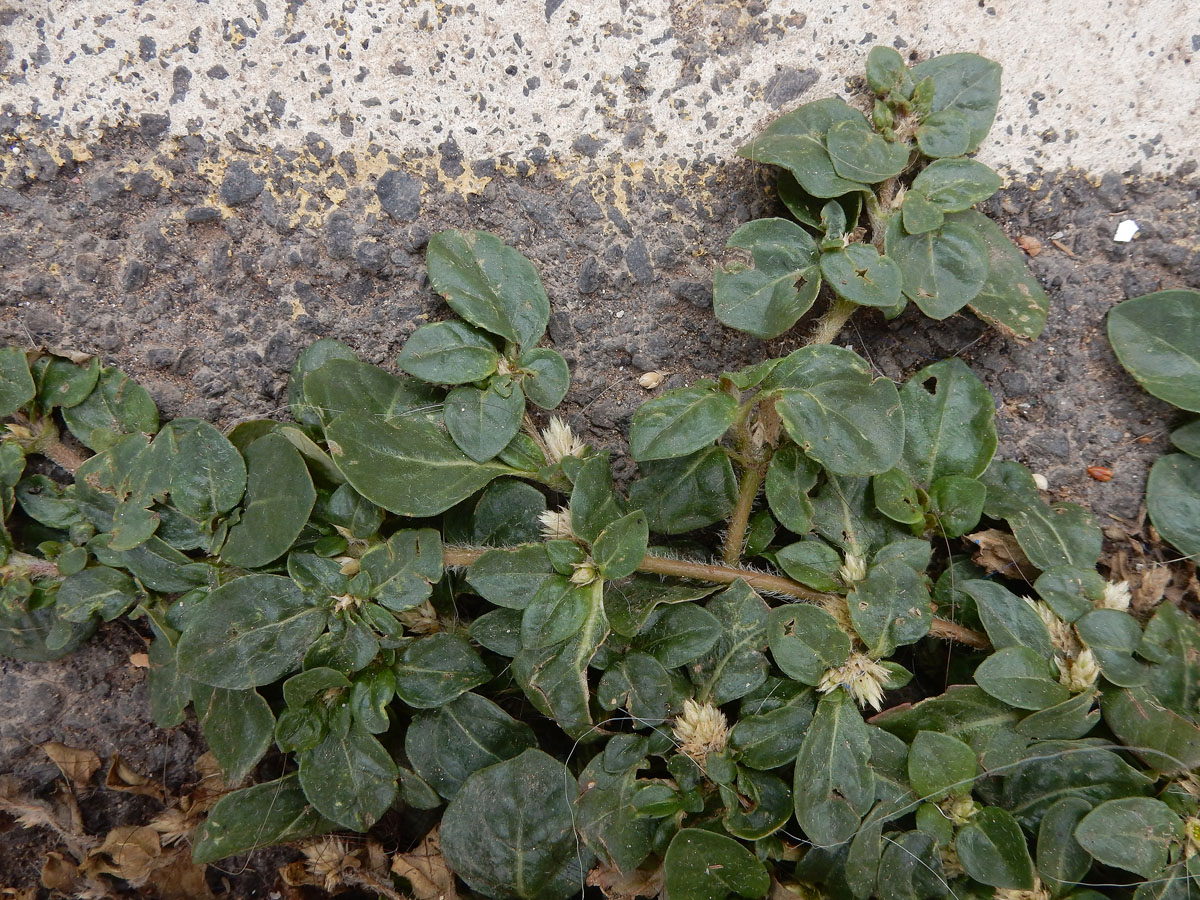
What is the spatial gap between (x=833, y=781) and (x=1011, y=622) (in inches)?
16.4

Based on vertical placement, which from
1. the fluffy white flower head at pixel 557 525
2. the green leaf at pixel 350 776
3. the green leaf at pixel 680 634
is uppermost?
the fluffy white flower head at pixel 557 525

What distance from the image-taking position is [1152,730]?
1485mm

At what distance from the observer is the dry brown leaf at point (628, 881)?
1.54m

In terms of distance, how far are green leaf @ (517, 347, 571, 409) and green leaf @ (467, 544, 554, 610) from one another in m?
0.27

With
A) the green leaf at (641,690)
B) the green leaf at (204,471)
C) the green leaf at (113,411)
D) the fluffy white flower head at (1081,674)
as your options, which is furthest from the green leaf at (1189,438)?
the green leaf at (113,411)

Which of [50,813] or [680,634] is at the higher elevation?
[680,634]

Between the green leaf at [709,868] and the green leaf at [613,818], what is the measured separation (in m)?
0.06

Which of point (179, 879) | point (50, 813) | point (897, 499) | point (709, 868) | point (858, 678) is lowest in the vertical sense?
point (179, 879)

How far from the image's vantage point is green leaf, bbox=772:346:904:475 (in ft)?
4.77

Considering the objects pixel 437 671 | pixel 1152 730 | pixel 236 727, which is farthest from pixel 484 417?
pixel 1152 730

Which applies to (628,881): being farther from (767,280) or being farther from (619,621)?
(767,280)

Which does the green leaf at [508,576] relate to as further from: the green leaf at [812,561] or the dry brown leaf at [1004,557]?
the dry brown leaf at [1004,557]

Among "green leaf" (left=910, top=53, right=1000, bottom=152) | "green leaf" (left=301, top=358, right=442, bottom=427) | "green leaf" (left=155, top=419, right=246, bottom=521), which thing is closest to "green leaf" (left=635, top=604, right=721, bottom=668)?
"green leaf" (left=301, top=358, right=442, bottom=427)

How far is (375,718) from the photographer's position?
5.02 feet
